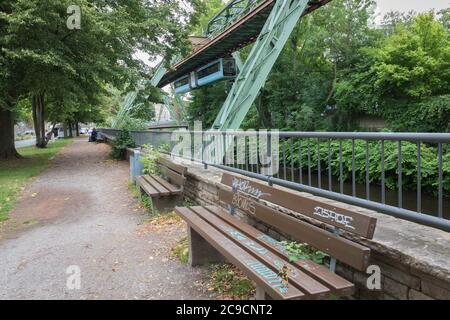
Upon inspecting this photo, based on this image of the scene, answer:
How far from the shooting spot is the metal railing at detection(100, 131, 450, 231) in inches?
114

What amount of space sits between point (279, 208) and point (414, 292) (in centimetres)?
164

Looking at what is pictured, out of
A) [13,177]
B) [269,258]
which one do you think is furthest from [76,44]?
[269,258]

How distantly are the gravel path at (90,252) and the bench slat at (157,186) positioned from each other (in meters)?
0.56

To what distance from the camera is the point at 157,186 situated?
697 centimetres

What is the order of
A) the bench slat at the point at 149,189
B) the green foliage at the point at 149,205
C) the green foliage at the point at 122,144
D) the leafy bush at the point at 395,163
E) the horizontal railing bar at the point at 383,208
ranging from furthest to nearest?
the green foliage at the point at 122,144
the leafy bush at the point at 395,163
the green foliage at the point at 149,205
the bench slat at the point at 149,189
the horizontal railing bar at the point at 383,208

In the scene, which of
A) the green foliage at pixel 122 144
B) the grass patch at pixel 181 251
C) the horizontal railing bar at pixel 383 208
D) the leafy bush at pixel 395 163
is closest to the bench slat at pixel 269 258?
the grass patch at pixel 181 251

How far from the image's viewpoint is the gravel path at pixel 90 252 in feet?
→ 13.0

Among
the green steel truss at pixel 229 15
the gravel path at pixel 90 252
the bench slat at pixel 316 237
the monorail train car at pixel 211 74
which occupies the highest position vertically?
the green steel truss at pixel 229 15

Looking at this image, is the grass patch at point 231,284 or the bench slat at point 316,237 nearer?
the bench slat at point 316,237

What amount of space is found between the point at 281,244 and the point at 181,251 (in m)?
1.81

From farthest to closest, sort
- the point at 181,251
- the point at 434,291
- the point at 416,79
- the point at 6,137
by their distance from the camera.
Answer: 1. the point at 6,137
2. the point at 416,79
3. the point at 181,251
4. the point at 434,291

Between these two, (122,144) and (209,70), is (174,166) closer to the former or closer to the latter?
(122,144)

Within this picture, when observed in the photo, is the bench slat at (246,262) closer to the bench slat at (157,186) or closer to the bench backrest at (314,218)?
the bench backrest at (314,218)

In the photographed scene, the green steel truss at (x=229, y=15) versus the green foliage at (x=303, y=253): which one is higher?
the green steel truss at (x=229, y=15)
